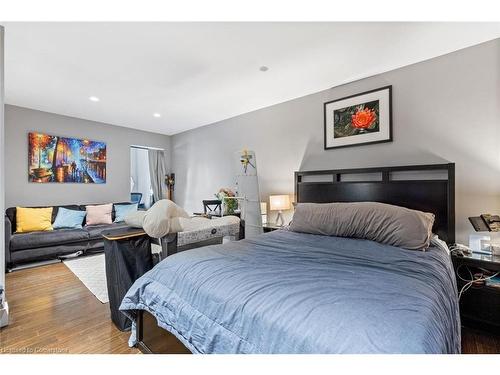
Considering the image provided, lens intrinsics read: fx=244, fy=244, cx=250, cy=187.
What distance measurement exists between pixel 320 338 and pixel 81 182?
490 centimetres

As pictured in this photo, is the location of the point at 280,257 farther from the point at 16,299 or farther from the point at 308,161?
the point at 16,299

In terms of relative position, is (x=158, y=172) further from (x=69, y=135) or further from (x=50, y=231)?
(x=50, y=231)

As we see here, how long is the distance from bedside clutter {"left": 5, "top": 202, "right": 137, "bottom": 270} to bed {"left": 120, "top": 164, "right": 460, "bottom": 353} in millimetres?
2718

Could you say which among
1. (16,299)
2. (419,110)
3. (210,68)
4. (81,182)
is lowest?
(16,299)

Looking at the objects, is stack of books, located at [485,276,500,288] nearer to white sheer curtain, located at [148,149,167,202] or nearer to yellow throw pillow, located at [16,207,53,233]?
yellow throw pillow, located at [16,207,53,233]

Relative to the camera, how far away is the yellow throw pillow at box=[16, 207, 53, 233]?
3.47m

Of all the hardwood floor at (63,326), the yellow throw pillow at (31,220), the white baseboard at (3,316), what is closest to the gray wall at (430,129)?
the hardwood floor at (63,326)

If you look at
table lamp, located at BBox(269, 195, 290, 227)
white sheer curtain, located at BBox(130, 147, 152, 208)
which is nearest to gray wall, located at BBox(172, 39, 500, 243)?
table lamp, located at BBox(269, 195, 290, 227)

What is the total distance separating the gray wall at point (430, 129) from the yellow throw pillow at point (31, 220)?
335cm

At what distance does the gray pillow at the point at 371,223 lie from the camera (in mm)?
1792

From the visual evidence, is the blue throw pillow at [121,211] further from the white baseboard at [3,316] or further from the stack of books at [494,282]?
the stack of books at [494,282]

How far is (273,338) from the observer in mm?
881

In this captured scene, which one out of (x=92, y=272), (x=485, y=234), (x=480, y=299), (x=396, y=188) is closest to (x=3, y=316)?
(x=92, y=272)
